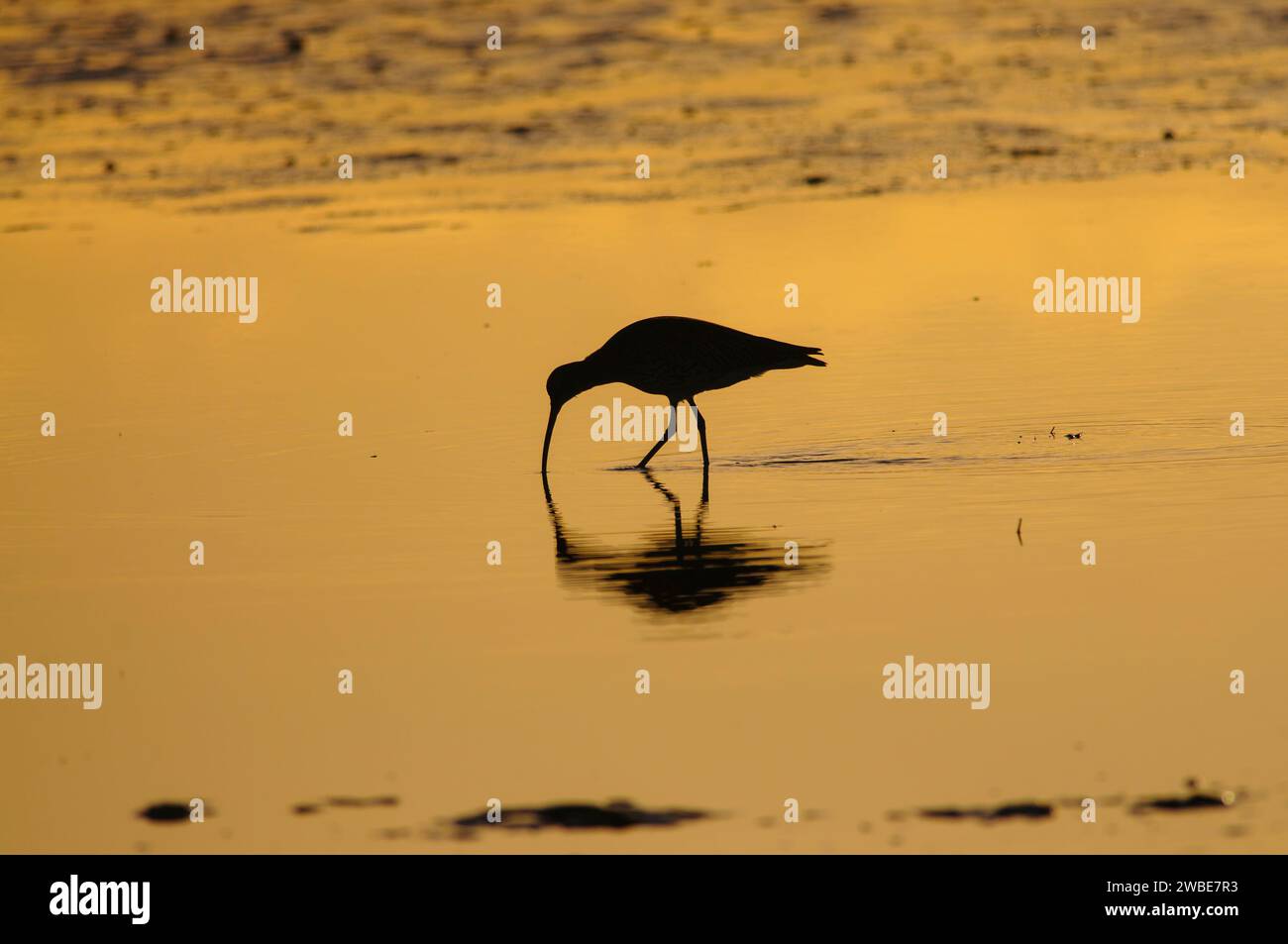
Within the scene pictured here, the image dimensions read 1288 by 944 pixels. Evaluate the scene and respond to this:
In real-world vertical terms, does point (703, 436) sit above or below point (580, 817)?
above

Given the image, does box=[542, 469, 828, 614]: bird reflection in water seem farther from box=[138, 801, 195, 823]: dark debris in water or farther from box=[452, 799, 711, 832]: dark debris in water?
box=[138, 801, 195, 823]: dark debris in water

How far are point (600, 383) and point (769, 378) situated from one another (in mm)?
1902

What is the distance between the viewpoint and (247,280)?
58.3 feet

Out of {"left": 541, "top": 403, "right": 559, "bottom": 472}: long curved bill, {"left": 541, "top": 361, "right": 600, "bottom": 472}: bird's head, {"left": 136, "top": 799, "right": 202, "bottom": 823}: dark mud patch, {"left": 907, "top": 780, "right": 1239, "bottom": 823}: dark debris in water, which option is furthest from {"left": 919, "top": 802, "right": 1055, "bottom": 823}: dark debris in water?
{"left": 541, "top": 361, "right": 600, "bottom": 472}: bird's head

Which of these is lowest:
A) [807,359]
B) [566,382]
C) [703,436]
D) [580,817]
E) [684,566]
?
[580,817]

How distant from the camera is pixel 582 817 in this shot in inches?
283

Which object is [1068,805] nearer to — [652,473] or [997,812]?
[997,812]

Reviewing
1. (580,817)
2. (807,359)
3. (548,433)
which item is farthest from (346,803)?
(807,359)

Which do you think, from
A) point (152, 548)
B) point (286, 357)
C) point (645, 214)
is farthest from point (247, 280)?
point (152, 548)

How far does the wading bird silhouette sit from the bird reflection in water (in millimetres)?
2312

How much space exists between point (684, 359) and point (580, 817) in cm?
655

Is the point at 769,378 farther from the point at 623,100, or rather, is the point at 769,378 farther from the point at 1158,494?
the point at 623,100

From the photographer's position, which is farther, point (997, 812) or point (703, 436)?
point (703, 436)

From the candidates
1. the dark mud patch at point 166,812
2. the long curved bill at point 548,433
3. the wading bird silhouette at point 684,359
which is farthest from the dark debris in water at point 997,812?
the wading bird silhouette at point 684,359
